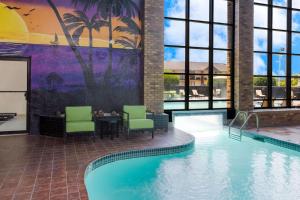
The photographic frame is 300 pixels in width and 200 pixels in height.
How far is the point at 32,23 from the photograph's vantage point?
6.69 metres

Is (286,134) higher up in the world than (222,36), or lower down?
lower down

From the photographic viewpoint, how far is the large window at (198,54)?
847cm

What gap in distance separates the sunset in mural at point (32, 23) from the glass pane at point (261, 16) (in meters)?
5.97

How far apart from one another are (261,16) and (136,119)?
617 centimetres

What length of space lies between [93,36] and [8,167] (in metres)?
4.04

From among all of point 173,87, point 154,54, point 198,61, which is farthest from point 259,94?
point 154,54

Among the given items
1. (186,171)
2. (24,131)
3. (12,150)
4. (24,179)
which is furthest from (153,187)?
(24,131)

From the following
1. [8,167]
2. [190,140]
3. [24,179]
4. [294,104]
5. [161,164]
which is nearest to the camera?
[24,179]

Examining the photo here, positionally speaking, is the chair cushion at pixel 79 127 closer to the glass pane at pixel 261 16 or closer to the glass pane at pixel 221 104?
the glass pane at pixel 221 104

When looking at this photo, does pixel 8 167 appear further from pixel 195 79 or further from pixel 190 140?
pixel 195 79

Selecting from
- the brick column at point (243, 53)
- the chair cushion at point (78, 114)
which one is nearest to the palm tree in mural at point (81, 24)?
the chair cushion at point (78, 114)

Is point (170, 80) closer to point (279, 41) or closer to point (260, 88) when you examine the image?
point (260, 88)

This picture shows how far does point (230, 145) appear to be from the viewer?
6.71m

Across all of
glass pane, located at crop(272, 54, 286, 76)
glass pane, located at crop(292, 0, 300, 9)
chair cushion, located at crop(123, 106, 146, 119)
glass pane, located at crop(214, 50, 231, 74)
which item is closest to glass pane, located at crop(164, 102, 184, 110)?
chair cushion, located at crop(123, 106, 146, 119)
